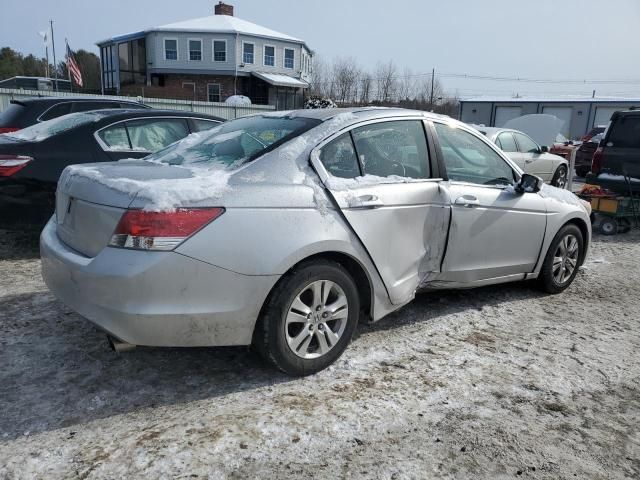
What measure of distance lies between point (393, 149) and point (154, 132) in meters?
3.51

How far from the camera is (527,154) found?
37.4 feet

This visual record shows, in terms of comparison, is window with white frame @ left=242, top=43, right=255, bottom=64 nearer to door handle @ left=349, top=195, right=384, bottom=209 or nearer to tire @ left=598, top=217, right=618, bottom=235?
tire @ left=598, top=217, right=618, bottom=235

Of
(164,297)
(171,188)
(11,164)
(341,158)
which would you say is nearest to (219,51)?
(11,164)

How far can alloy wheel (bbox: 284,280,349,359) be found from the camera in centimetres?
305

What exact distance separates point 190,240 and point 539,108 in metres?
40.5

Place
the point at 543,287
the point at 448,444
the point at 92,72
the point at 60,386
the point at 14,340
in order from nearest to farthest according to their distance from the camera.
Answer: the point at 448,444, the point at 60,386, the point at 14,340, the point at 543,287, the point at 92,72

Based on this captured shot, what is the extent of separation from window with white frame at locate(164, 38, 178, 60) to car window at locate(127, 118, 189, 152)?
36.0m

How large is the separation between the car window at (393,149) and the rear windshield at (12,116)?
20.9ft

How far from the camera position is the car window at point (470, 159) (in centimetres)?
408

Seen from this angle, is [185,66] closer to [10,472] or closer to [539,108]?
[539,108]

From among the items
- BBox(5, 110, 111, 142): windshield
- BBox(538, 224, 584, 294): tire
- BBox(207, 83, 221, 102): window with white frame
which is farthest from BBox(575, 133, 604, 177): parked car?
BBox(207, 83, 221, 102): window with white frame

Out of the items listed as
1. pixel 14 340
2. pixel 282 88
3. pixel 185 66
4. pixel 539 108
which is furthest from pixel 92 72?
pixel 14 340

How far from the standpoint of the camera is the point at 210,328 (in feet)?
9.18

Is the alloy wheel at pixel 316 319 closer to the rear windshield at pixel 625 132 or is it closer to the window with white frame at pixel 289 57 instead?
the rear windshield at pixel 625 132
